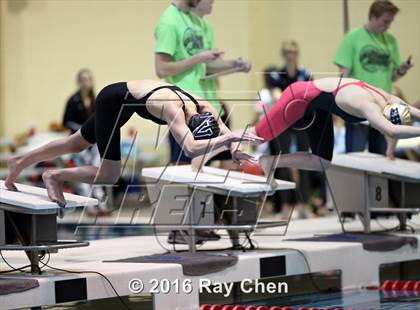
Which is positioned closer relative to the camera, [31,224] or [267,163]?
[31,224]

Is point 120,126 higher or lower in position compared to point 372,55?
lower

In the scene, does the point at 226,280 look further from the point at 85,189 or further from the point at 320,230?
the point at 85,189

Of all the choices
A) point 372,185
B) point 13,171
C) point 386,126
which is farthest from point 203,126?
point 372,185

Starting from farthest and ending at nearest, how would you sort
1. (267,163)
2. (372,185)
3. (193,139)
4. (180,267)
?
(372,185) → (267,163) → (180,267) → (193,139)

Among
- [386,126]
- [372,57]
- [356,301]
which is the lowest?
[356,301]

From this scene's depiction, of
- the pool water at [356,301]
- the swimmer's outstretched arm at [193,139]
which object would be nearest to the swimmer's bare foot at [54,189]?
the swimmer's outstretched arm at [193,139]

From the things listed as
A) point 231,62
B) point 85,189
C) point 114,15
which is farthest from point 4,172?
point 231,62

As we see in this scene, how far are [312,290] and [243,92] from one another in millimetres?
4320

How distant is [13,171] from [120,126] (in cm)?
63

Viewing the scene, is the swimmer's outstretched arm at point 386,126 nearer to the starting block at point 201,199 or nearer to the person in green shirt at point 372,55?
the starting block at point 201,199

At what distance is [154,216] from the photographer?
6.89 meters

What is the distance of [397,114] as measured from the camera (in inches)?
253

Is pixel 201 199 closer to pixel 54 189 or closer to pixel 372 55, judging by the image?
pixel 54 189

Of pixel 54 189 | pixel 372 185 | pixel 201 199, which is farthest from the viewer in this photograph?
pixel 372 185
